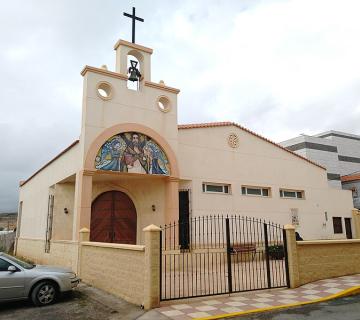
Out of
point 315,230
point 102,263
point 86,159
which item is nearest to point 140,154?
point 86,159

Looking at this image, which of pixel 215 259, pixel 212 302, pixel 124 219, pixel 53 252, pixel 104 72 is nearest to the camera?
pixel 212 302

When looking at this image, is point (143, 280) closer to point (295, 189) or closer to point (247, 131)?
point (247, 131)

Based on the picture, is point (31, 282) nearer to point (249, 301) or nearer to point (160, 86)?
point (249, 301)

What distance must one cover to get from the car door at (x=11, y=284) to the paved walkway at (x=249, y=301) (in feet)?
11.2

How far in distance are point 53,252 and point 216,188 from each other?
7.54 meters

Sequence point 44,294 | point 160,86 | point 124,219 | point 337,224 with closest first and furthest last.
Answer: point 44,294
point 160,86
point 124,219
point 337,224

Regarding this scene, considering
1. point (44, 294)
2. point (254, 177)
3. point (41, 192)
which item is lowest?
point (44, 294)

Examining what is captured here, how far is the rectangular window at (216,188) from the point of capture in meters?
15.4

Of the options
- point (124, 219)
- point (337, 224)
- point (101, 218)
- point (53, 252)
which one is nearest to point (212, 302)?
point (124, 219)

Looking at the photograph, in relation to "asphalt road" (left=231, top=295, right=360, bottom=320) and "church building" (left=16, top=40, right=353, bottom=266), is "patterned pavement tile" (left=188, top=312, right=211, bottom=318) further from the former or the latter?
"church building" (left=16, top=40, right=353, bottom=266)

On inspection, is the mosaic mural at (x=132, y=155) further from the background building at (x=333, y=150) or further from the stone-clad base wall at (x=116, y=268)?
the background building at (x=333, y=150)

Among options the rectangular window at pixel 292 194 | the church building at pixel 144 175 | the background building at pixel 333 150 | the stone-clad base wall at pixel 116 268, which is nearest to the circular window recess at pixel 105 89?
the church building at pixel 144 175

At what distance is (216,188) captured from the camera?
15789 millimetres

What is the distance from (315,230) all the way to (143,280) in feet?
45.8
